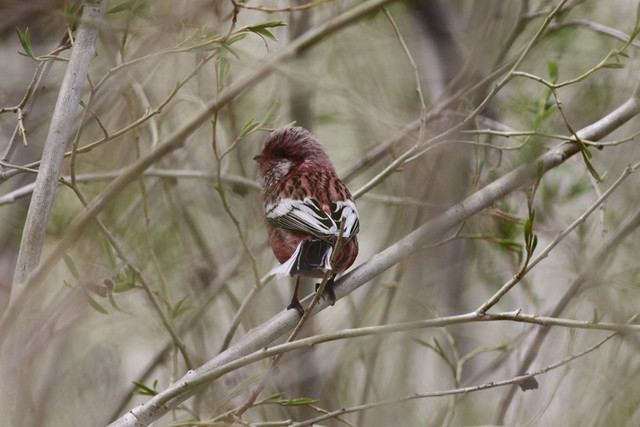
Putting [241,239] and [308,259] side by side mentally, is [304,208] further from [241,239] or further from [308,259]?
[241,239]

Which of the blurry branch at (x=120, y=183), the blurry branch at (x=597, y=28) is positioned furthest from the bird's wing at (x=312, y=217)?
the blurry branch at (x=597, y=28)

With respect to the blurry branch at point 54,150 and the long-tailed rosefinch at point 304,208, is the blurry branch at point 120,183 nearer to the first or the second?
the blurry branch at point 54,150

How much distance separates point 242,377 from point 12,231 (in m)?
1.65

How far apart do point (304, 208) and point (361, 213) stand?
90.8 inches

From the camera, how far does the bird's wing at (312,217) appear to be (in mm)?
3281

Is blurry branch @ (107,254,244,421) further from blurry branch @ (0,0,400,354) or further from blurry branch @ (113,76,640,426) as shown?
blurry branch @ (0,0,400,354)

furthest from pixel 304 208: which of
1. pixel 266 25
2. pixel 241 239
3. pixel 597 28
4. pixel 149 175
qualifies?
pixel 597 28

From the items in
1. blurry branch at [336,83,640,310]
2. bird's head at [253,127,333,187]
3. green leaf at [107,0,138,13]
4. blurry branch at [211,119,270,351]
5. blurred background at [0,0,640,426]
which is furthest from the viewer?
bird's head at [253,127,333,187]

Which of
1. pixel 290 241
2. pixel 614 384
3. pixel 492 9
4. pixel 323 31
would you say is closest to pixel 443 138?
pixel 492 9

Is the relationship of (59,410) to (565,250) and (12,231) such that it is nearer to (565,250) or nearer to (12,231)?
(12,231)

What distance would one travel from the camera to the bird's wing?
3.28m

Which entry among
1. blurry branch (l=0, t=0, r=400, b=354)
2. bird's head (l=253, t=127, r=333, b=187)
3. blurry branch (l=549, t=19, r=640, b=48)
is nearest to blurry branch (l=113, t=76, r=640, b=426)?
blurry branch (l=0, t=0, r=400, b=354)

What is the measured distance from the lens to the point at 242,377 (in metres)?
4.55

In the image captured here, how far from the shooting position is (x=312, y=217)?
135 inches
